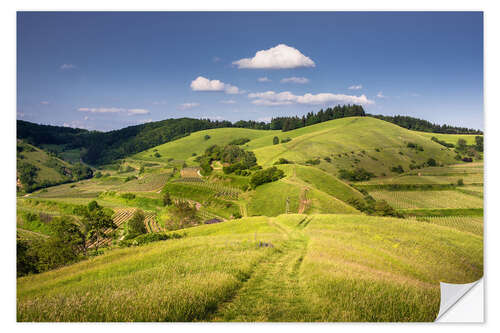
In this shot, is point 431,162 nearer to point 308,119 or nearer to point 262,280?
point 308,119

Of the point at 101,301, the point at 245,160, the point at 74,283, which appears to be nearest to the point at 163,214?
the point at 245,160

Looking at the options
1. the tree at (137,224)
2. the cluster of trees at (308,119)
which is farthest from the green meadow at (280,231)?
the cluster of trees at (308,119)

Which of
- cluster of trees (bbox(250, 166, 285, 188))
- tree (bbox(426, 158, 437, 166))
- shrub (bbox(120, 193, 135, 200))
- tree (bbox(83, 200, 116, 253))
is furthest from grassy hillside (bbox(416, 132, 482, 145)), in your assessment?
tree (bbox(83, 200, 116, 253))

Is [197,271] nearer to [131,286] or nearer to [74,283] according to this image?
[131,286]

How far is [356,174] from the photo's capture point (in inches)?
467

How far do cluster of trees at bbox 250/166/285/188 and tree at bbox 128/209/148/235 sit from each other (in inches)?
184

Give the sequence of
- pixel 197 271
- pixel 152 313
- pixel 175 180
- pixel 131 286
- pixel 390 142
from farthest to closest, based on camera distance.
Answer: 1. pixel 390 142
2. pixel 175 180
3. pixel 197 271
4. pixel 131 286
5. pixel 152 313

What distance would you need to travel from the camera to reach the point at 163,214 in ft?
34.8

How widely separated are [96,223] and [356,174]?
11084 millimetres

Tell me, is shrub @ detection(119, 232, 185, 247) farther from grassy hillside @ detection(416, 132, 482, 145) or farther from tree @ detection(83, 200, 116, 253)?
grassy hillside @ detection(416, 132, 482, 145)

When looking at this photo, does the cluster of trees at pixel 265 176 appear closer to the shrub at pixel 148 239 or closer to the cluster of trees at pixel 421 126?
the shrub at pixel 148 239

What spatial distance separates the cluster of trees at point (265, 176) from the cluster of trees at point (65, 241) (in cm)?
585

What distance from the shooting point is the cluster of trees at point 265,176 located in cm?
1096
